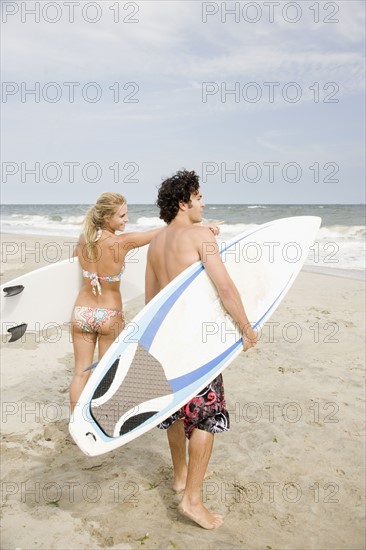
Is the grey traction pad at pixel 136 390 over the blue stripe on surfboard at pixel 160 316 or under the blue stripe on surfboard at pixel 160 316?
under

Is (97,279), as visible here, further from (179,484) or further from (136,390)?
(179,484)

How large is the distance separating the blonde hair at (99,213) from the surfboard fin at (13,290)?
114 cm

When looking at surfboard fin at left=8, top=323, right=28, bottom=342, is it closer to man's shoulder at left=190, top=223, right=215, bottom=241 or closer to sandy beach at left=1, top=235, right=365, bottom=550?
sandy beach at left=1, top=235, right=365, bottom=550

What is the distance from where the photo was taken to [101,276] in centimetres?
316

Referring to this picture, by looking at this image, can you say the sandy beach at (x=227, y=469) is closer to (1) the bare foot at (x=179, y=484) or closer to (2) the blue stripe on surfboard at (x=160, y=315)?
(1) the bare foot at (x=179, y=484)

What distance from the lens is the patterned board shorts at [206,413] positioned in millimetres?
2598

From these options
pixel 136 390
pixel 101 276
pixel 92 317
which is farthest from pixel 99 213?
pixel 136 390

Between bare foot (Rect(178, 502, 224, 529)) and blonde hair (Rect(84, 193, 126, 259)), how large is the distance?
5.15ft

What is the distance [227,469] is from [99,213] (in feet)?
6.04

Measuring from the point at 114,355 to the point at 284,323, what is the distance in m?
4.04

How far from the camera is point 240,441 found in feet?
11.7

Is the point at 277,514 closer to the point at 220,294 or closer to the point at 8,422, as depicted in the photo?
the point at 220,294

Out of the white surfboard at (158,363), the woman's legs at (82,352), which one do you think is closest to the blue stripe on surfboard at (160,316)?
the white surfboard at (158,363)

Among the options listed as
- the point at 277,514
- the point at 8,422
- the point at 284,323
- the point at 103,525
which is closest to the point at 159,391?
the point at 103,525
